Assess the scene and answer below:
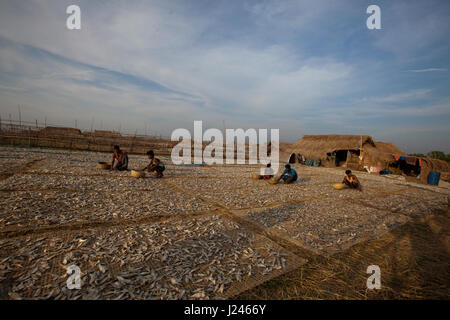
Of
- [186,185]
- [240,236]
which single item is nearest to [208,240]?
[240,236]

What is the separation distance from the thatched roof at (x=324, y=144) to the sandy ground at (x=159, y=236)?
16.7m

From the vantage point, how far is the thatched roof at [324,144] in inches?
885

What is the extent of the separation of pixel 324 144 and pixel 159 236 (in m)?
25.6

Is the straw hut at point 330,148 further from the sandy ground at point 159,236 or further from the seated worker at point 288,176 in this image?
the sandy ground at point 159,236

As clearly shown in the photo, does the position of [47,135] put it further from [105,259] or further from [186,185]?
[105,259]

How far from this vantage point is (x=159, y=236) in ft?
12.7

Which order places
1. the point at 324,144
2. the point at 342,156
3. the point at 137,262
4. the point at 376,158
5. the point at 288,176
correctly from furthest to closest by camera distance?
the point at 324,144 → the point at 342,156 → the point at 376,158 → the point at 288,176 → the point at 137,262

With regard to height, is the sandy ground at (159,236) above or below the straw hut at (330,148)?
below

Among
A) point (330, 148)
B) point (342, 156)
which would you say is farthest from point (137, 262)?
point (342, 156)

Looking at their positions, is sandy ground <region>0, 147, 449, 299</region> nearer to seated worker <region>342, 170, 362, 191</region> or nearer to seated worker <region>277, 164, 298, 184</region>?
seated worker <region>342, 170, 362, 191</region>

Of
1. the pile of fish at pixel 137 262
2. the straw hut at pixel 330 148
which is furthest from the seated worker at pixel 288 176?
the straw hut at pixel 330 148

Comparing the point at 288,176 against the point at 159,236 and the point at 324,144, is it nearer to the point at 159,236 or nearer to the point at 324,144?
the point at 159,236

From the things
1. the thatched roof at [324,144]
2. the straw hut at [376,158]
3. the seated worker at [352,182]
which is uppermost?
the thatched roof at [324,144]
